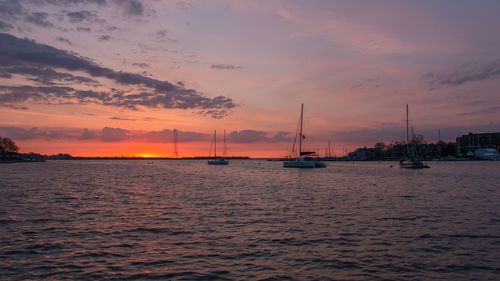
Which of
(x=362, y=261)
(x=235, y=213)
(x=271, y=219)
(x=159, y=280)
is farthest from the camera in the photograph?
(x=235, y=213)

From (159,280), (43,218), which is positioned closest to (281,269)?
(159,280)

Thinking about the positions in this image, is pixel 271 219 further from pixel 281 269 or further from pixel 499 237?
pixel 499 237

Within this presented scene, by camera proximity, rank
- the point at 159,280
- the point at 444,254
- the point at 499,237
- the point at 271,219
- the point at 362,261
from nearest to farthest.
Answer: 1. the point at 159,280
2. the point at 362,261
3. the point at 444,254
4. the point at 499,237
5. the point at 271,219

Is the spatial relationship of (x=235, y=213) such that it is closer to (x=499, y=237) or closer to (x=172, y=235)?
(x=172, y=235)

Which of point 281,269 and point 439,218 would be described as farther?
point 439,218

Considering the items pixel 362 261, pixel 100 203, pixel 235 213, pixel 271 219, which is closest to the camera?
pixel 362 261

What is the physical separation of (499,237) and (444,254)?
563 centimetres

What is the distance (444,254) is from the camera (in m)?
15.0

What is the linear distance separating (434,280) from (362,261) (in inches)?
109

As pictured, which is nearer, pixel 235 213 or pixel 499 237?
pixel 499 237

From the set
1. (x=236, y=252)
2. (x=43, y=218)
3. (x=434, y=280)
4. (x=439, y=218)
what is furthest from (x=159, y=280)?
(x=439, y=218)

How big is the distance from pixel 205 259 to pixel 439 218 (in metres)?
18.1

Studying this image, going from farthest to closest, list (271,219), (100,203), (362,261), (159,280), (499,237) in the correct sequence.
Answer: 1. (100,203)
2. (271,219)
3. (499,237)
4. (362,261)
5. (159,280)

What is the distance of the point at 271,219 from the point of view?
76.6 ft
